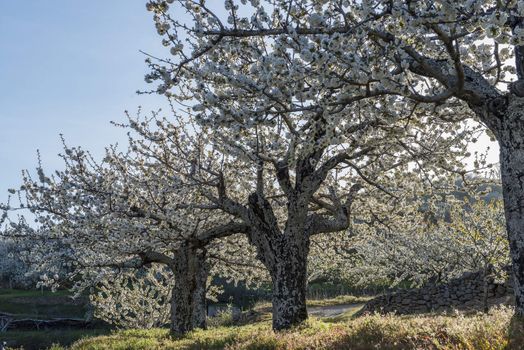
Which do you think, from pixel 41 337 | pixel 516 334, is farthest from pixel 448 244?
pixel 41 337

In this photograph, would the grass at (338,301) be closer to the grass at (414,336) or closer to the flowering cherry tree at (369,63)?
the grass at (414,336)

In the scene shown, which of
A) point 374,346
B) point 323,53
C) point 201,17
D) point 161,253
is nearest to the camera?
point 323,53

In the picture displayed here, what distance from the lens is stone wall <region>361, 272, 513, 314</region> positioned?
24.1 m

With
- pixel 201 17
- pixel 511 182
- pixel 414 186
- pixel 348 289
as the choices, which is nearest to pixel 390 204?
pixel 414 186

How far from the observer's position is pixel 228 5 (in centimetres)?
751

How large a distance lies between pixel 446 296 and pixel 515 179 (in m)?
20.1

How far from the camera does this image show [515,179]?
7.62m

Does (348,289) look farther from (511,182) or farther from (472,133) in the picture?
(511,182)

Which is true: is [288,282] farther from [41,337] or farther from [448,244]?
[41,337]

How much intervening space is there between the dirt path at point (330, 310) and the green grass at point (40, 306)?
84.4ft

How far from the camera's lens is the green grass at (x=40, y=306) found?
48062 millimetres

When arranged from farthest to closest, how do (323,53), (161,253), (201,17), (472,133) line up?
(161,253), (472,133), (201,17), (323,53)

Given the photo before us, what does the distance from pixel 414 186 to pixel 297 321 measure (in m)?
5.21

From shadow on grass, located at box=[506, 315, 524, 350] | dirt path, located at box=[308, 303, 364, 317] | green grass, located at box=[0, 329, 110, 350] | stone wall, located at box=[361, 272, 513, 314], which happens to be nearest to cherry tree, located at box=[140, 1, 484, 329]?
shadow on grass, located at box=[506, 315, 524, 350]
